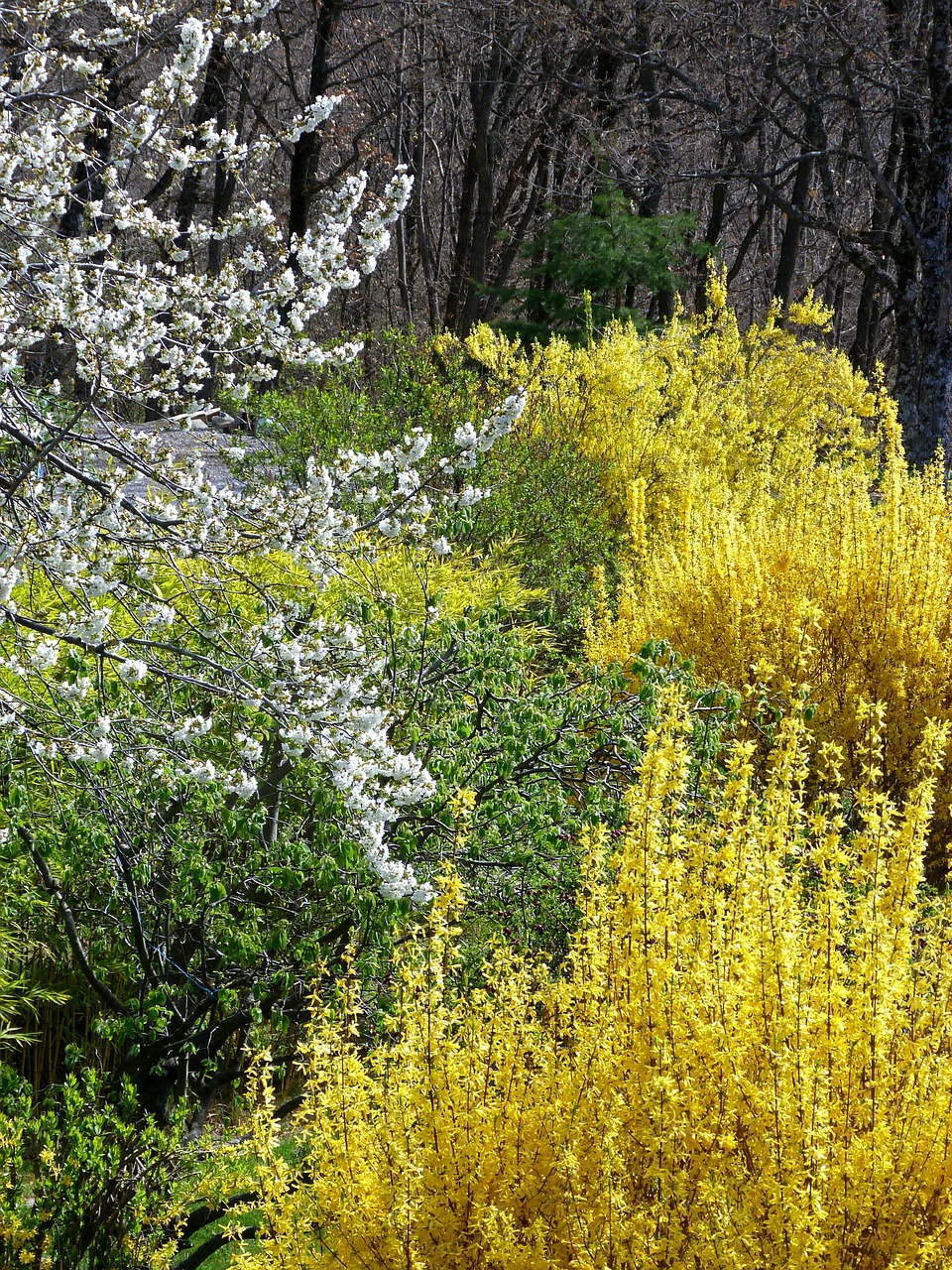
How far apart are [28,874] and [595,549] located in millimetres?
5484

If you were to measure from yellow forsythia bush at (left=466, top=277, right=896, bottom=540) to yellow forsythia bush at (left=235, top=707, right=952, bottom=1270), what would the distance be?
5.32 meters

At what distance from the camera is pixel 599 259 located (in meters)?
13.8

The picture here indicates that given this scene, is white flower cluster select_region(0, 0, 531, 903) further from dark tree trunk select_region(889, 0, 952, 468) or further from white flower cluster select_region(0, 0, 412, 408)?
dark tree trunk select_region(889, 0, 952, 468)

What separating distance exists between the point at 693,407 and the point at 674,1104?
30.9 ft

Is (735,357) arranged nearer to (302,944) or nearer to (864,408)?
(864,408)

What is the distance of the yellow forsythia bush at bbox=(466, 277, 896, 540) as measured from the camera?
30.8 ft

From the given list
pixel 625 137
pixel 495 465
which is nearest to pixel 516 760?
pixel 495 465

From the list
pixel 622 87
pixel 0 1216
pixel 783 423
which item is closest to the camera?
pixel 0 1216

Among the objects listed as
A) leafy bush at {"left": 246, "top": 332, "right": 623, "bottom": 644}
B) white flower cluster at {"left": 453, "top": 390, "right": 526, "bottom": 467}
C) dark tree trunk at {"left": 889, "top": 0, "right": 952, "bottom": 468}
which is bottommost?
white flower cluster at {"left": 453, "top": 390, "right": 526, "bottom": 467}

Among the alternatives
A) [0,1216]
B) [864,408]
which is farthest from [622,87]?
[0,1216]

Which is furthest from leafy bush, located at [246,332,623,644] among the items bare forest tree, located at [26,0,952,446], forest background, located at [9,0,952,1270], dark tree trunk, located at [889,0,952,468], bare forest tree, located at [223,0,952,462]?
dark tree trunk, located at [889,0,952,468]

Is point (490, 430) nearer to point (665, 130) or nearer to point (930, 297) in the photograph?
point (930, 297)

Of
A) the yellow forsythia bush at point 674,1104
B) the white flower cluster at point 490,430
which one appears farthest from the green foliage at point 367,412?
the yellow forsythia bush at point 674,1104

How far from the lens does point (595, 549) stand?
8750mm
